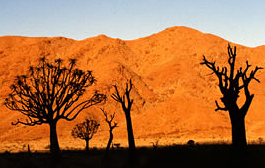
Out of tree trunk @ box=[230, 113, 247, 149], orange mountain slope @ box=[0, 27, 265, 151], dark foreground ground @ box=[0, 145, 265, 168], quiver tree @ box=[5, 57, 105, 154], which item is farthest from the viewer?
orange mountain slope @ box=[0, 27, 265, 151]

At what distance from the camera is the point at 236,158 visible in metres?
16.4

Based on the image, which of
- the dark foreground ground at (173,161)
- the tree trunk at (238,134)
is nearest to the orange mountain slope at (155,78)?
the dark foreground ground at (173,161)

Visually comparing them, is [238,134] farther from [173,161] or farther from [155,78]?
[155,78]

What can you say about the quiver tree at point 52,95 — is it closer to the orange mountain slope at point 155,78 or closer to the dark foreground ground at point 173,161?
the dark foreground ground at point 173,161

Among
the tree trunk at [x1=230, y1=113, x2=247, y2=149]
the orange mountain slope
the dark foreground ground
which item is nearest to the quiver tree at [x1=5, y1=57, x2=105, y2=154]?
the dark foreground ground

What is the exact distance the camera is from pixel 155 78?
323ft

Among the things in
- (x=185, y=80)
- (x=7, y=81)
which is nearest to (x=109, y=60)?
(x=185, y=80)

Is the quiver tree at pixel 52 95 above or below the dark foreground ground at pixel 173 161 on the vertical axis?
above

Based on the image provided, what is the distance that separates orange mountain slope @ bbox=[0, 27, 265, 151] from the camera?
70.5 m

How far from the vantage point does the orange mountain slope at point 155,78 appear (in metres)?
70.5

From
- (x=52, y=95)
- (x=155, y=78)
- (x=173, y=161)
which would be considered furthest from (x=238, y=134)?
(x=155, y=78)

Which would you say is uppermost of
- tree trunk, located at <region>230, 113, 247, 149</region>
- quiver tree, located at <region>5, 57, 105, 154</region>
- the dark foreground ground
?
quiver tree, located at <region>5, 57, 105, 154</region>

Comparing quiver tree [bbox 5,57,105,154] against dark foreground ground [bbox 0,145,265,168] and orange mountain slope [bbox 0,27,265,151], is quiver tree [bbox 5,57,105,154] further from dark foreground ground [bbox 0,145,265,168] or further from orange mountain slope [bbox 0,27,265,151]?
orange mountain slope [bbox 0,27,265,151]

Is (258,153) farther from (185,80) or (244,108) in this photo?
(185,80)
